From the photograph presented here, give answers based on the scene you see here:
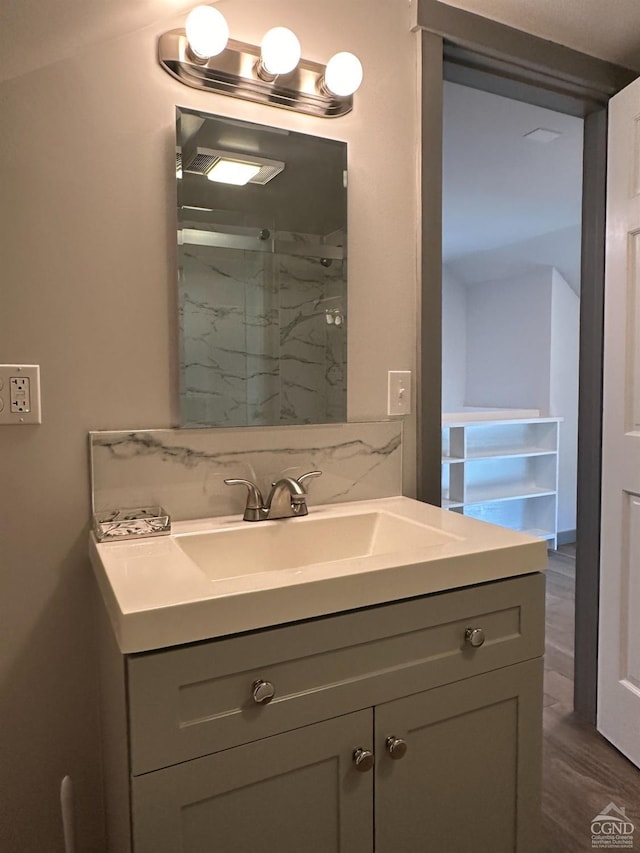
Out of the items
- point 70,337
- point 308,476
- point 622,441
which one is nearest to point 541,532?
point 622,441

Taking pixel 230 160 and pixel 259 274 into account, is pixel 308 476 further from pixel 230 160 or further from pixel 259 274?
pixel 230 160

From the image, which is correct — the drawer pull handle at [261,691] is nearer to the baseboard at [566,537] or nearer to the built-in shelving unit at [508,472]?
the built-in shelving unit at [508,472]

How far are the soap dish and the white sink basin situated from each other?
0.06 m

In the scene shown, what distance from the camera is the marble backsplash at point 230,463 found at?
4.10 feet

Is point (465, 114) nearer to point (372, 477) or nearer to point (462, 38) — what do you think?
point (462, 38)

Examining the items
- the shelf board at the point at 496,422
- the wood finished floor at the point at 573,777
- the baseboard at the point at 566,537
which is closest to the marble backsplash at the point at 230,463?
the wood finished floor at the point at 573,777

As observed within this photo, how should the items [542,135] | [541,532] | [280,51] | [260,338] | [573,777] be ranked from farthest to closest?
1. [541,532]
2. [542,135]
3. [573,777]
4. [260,338]
5. [280,51]

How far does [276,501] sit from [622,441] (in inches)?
45.0

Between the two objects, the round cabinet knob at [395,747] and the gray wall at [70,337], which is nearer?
the round cabinet knob at [395,747]

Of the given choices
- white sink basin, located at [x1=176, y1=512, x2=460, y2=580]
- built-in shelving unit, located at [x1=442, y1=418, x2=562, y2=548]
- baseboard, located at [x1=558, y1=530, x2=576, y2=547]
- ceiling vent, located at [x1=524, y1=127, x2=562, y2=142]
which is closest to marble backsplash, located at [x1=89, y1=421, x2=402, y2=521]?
white sink basin, located at [x1=176, y1=512, x2=460, y2=580]

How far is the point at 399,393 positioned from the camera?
156 cm

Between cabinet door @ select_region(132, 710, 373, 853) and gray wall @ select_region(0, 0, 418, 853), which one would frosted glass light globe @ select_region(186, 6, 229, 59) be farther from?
cabinet door @ select_region(132, 710, 373, 853)

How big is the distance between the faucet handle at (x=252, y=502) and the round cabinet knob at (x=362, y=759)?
20.3 inches

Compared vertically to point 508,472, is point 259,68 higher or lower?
higher
